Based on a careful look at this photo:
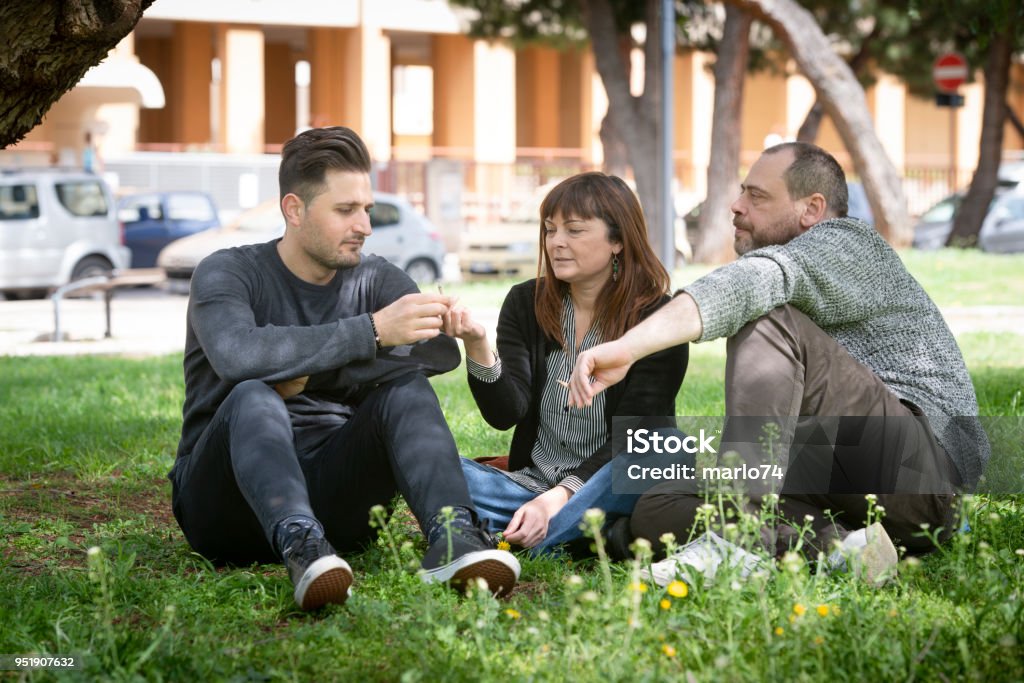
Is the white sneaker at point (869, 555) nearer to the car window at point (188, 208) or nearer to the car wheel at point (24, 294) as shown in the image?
the car wheel at point (24, 294)

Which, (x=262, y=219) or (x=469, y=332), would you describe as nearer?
(x=469, y=332)

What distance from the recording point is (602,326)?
445 cm

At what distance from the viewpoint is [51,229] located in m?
19.2

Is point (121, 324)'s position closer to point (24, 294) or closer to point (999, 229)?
point (24, 294)

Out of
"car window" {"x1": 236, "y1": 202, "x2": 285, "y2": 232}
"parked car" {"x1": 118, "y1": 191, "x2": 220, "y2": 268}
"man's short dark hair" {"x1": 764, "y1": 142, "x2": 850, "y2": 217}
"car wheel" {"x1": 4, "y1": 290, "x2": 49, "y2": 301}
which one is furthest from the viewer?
"parked car" {"x1": 118, "y1": 191, "x2": 220, "y2": 268}

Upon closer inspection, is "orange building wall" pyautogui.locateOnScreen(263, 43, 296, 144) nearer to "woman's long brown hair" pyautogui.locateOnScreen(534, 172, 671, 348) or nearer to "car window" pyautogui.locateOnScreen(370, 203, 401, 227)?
"car window" pyautogui.locateOnScreen(370, 203, 401, 227)

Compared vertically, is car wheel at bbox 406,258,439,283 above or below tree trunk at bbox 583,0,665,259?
below

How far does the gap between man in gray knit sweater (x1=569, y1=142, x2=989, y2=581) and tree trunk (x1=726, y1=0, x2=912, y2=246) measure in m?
14.5

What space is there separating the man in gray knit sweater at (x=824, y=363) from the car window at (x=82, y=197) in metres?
16.5

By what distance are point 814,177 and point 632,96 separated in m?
16.1

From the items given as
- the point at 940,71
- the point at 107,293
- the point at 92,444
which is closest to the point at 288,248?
the point at 92,444

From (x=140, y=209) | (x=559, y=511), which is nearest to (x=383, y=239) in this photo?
(x=140, y=209)

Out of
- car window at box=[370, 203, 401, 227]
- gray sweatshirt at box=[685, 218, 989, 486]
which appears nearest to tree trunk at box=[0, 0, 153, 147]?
gray sweatshirt at box=[685, 218, 989, 486]

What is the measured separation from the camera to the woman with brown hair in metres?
4.29
